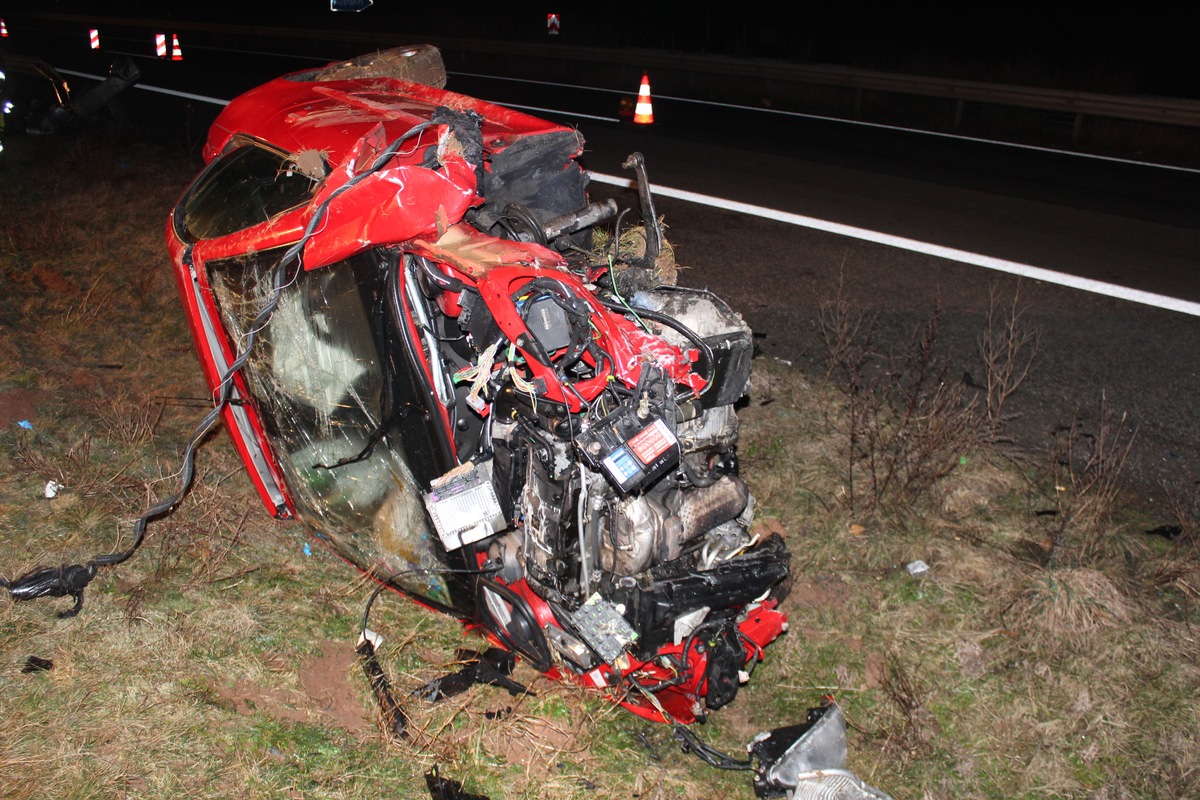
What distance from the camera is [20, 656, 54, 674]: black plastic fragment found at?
3.48 m

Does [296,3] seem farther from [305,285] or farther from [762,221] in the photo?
[305,285]

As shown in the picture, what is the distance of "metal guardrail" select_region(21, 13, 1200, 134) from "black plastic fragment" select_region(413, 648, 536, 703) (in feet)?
30.7

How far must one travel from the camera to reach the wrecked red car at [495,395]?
3018 millimetres

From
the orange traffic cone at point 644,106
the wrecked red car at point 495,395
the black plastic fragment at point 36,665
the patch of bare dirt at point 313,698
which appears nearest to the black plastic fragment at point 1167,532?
the wrecked red car at point 495,395

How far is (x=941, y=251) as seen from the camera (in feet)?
23.2

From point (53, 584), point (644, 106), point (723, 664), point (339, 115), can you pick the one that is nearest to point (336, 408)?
point (339, 115)

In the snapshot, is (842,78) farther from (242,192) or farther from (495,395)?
(495,395)

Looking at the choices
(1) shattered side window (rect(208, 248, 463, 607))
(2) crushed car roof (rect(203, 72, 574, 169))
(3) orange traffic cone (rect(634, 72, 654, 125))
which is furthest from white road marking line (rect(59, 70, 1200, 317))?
(1) shattered side window (rect(208, 248, 463, 607))

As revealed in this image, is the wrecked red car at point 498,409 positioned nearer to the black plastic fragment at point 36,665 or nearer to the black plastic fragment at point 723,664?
the black plastic fragment at point 723,664

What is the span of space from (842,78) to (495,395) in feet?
32.5

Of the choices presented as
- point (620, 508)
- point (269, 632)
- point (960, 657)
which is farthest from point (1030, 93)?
point (269, 632)

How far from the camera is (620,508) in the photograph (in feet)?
10.3

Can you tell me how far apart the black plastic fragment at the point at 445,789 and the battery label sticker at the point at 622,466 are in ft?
4.39

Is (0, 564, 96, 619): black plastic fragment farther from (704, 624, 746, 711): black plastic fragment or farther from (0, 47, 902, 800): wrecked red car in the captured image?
(704, 624, 746, 711): black plastic fragment
